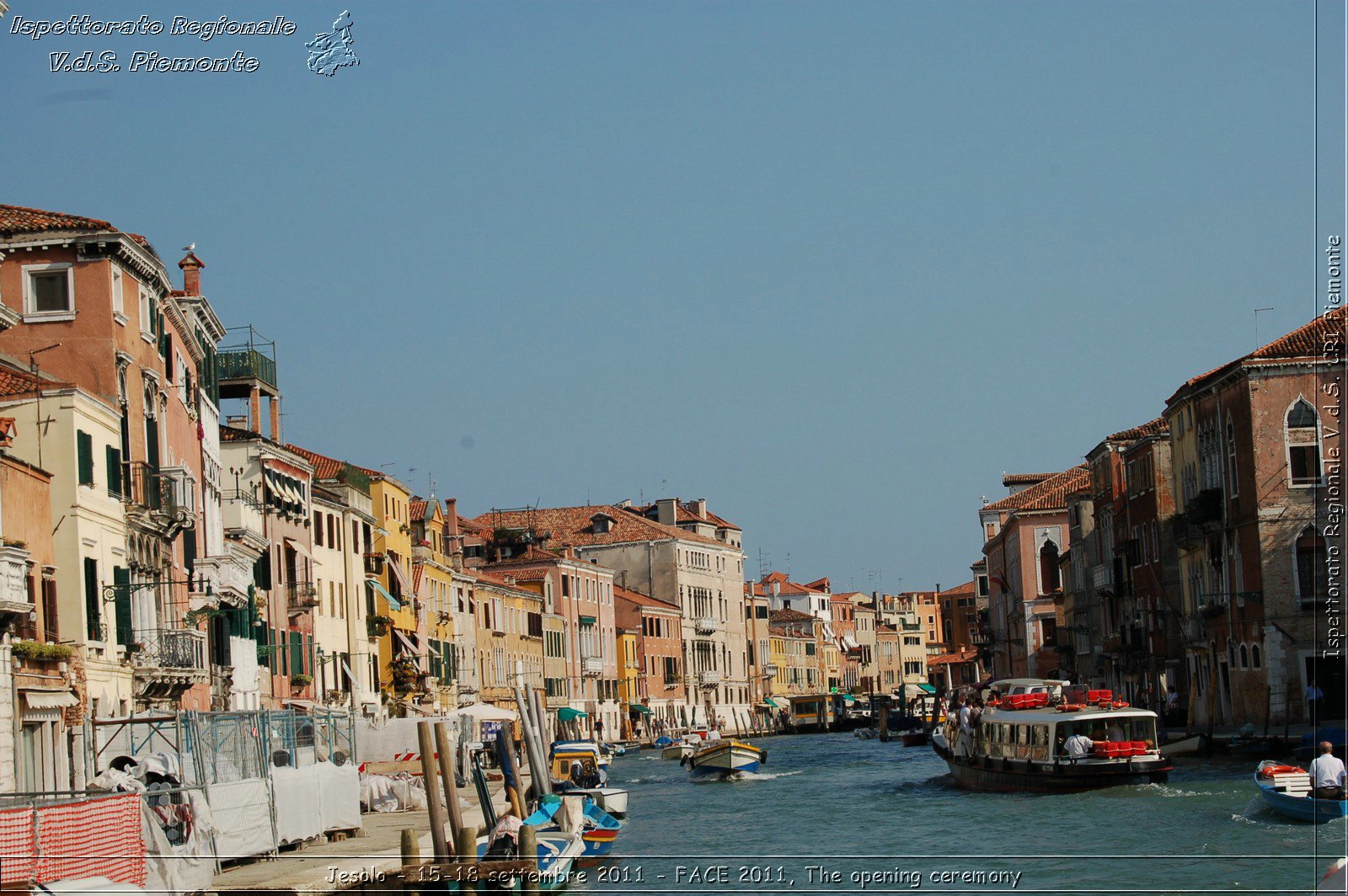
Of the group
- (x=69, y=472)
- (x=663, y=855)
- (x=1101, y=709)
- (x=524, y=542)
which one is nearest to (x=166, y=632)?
(x=69, y=472)

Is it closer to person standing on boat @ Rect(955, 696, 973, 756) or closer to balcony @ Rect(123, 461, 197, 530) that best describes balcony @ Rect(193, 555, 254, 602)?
balcony @ Rect(123, 461, 197, 530)

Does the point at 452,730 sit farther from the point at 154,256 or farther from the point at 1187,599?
the point at 154,256

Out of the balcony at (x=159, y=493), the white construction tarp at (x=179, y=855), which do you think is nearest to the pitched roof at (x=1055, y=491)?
the balcony at (x=159, y=493)

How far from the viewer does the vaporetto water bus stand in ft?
100

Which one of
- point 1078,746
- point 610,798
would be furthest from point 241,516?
point 1078,746

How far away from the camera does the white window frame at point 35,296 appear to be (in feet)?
90.8

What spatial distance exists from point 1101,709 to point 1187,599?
16.1 metres

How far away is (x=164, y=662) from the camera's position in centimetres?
2839

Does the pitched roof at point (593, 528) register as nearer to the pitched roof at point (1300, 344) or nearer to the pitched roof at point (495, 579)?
the pitched roof at point (495, 579)

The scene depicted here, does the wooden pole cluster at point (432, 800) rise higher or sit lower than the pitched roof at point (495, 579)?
lower

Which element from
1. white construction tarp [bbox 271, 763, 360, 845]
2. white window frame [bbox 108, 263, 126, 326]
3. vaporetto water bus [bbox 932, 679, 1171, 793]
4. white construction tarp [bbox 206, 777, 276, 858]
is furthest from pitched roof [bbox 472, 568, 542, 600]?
white construction tarp [bbox 206, 777, 276, 858]

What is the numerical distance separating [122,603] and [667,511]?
76953mm

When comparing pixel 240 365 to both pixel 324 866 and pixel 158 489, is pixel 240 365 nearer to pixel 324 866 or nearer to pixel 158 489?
pixel 158 489

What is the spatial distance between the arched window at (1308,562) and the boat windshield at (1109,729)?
Result: 7608 millimetres
